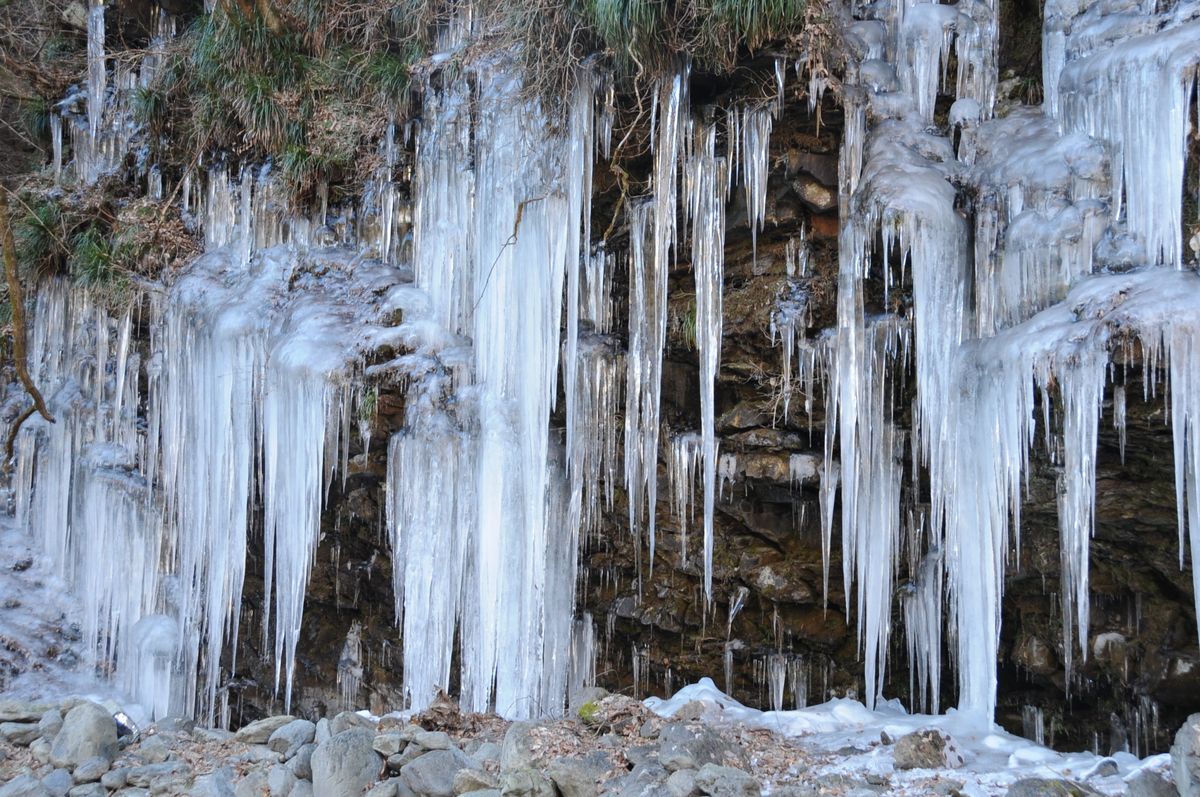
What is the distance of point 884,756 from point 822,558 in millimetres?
2406

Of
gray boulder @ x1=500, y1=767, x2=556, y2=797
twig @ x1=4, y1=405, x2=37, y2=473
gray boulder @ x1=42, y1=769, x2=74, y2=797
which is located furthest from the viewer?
twig @ x1=4, y1=405, x2=37, y2=473

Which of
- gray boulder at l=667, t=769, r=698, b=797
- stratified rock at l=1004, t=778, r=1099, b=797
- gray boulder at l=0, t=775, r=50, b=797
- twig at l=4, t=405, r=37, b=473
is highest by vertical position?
twig at l=4, t=405, r=37, b=473

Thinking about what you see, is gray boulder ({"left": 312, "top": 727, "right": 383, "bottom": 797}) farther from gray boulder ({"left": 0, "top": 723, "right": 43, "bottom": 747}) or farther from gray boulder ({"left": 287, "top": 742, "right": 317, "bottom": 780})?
gray boulder ({"left": 0, "top": 723, "right": 43, "bottom": 747})

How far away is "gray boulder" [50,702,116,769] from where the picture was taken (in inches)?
223

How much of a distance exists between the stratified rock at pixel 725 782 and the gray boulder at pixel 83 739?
145 inches

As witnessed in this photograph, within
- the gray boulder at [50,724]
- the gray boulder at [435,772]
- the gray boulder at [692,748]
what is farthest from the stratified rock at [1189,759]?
the gray boulder at [50,724]

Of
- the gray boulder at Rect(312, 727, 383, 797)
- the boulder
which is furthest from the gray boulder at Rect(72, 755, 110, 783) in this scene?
the boulder

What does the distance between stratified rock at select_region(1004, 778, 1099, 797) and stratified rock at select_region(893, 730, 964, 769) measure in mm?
500

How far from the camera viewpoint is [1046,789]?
12.6 feet

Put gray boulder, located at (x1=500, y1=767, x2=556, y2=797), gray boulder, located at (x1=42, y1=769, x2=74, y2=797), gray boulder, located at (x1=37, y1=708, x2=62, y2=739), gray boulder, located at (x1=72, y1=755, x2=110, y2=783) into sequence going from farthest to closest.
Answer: gray boulder, located at (x1=37, y1=708, x2=62, y2=739) → gray boulder, located at (x1=72, y1=755, x2=110, y2=783) → gray boulder, located at (x1=42, y1=769, x2=74, y2=797) → gray boulder, located at (x1=500, y1=767, x2=556, y2=797)

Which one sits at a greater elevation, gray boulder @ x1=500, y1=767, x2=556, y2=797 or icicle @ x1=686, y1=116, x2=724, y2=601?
icicle @ x1=686, y1=116, x2=724, y2=601

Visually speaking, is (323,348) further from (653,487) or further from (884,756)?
(884,756)

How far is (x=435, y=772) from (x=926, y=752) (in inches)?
89.1

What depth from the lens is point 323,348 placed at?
7.54m
